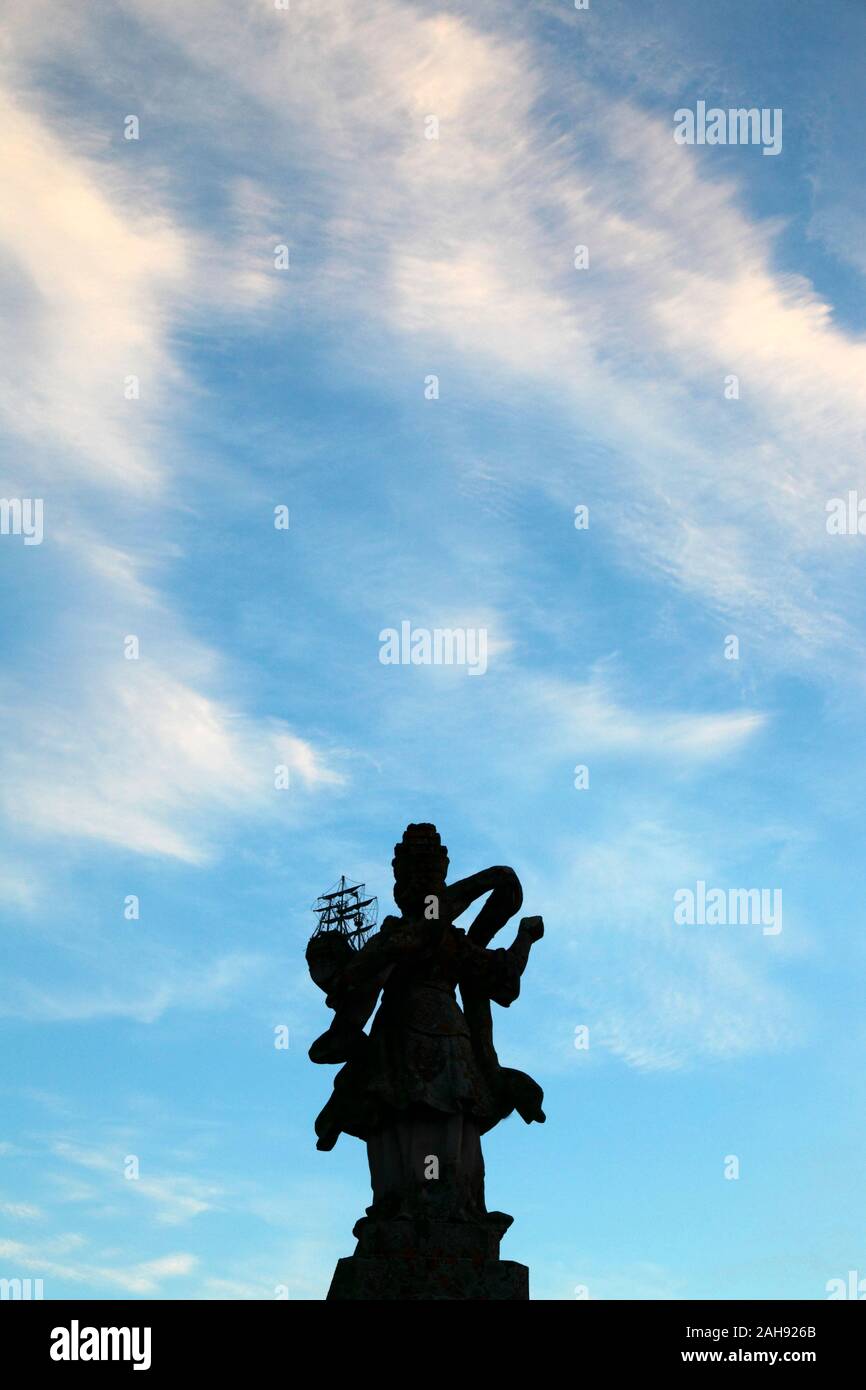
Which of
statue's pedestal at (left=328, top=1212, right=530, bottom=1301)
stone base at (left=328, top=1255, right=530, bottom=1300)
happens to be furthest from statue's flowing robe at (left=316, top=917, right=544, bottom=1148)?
stone base at (left=328, top=1255, right=530, bottom=1300)

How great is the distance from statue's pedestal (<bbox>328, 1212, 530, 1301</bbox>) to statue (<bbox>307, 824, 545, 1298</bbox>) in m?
0.01

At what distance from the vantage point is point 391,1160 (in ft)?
64.4

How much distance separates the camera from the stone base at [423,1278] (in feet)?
60.1

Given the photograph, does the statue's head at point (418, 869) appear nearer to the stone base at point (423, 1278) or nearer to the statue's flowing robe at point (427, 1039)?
the statue's flowing robe at point (427, 1039)

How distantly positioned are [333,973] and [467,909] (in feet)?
6.37

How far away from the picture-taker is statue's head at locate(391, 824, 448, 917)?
20.8 metres

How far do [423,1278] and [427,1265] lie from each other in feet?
0.46

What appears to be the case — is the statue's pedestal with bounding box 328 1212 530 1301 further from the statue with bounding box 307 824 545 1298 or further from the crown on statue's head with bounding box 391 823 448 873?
the crown on statue's head with bounding box 391 823 448 873
